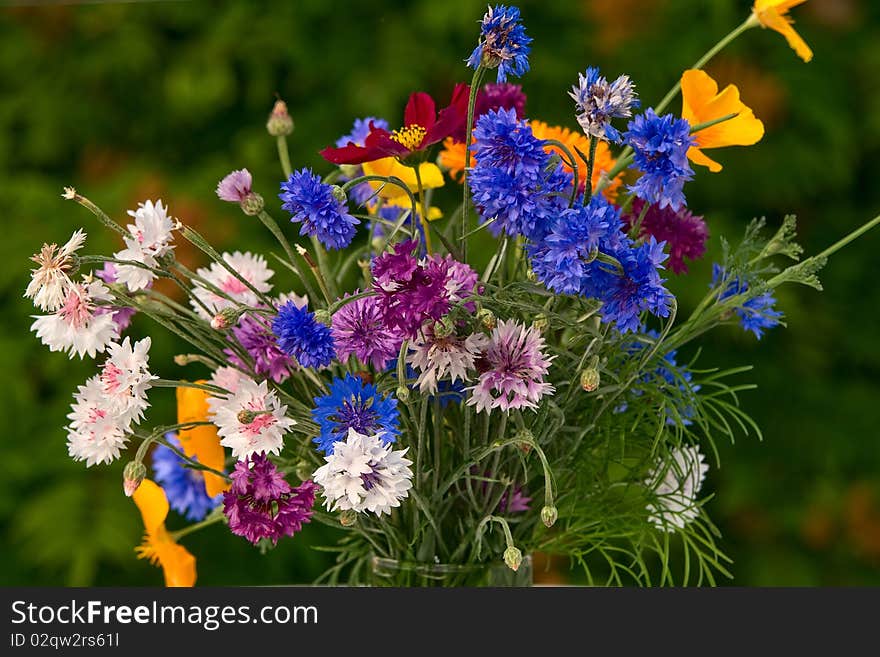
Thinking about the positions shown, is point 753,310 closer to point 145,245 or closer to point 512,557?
point 512,557

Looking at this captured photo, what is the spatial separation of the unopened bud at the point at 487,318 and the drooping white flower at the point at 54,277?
19cm

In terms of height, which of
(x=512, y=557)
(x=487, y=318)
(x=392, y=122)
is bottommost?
(x=512, y=557)

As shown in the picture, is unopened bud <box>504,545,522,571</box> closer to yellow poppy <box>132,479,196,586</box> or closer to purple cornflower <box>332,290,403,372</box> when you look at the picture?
purple cornflower <box>332,290,403,372</box>

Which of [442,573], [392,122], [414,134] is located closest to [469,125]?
[414,134]

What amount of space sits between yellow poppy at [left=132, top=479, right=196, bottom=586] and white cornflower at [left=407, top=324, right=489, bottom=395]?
202 mm

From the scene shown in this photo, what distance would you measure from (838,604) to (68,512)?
1225 mm

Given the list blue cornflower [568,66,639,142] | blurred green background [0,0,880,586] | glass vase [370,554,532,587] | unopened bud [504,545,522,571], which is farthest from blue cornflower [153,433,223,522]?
blurred green background [0,0,880,586]

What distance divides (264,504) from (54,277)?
0.14 meters

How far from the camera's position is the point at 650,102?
166 cm

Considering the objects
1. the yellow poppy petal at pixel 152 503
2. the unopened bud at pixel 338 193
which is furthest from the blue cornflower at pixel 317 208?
the yellow poppy petal at pixel 152 503

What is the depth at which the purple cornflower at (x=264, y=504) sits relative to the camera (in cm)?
50

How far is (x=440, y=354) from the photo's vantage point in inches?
19.3

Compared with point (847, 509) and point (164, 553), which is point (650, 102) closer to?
point (847, 509)

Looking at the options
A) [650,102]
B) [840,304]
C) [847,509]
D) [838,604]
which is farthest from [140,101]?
[838,604]
